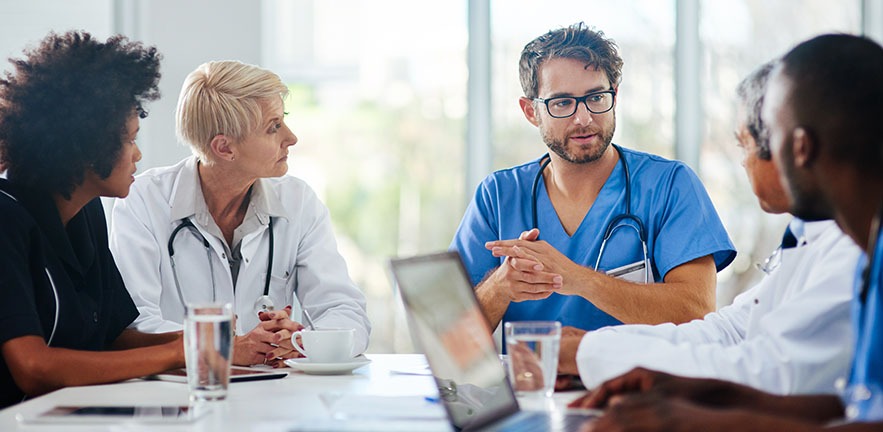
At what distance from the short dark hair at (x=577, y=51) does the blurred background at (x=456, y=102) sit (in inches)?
58.6

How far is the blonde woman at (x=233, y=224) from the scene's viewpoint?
234cm

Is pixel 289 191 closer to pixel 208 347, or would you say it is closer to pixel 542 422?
pixel 208 347

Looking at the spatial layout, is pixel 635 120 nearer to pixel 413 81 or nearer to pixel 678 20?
pixel 678 20

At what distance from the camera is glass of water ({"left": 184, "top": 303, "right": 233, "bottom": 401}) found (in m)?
1.38

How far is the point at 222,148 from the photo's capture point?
2.52 metres

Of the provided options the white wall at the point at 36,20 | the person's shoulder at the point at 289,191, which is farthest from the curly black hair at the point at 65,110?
the white wall at the point at 36,20

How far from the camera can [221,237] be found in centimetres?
243

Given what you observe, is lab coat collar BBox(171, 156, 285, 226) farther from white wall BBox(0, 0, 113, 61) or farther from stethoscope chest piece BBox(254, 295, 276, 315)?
white wall BBox(0, 0, 113, 61)

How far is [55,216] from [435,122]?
2.52 m

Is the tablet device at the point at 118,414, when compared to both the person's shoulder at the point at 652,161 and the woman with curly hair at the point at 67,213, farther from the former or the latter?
the person's shoulder at the point at 652,161

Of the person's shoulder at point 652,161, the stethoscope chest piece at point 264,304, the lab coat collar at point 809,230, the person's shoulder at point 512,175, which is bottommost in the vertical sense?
the stethoscope chest piece at point 264,304

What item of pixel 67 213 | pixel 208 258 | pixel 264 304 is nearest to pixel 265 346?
pixel 264 304

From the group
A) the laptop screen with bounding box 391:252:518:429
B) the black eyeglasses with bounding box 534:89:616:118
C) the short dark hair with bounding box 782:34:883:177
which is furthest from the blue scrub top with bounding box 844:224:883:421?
the black eyeglasses with bounding box 534:89:616:118

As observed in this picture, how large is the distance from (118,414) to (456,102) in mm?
3023
